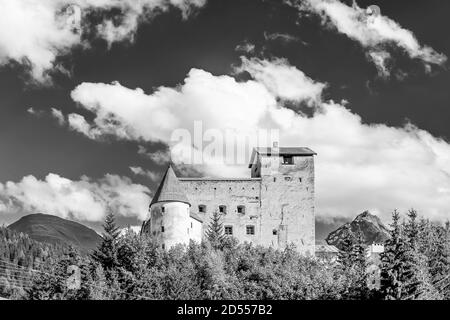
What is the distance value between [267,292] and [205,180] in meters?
22.8

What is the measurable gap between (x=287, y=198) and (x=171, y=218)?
15551 millimetres

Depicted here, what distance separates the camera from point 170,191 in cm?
6744

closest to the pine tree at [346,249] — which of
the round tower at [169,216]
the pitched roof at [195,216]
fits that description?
the pitched roof at [195,216]

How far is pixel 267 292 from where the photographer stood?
176 feet

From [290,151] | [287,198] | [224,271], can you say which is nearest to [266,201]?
[287,198]

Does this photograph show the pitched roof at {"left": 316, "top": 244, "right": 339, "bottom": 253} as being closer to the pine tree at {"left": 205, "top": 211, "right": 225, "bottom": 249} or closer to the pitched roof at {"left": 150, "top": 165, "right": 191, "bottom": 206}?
the pine tree at {"left": 205, "top": 211, "right": 225, "bottom": 249}

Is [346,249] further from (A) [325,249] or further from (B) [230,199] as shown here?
(B) [230,199]

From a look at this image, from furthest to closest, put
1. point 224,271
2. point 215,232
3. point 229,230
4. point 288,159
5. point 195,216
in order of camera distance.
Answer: point 288,159, point 229,230, point 215,232, point 195,216, point 224,271

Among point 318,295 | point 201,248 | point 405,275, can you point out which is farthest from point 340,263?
point 405,275

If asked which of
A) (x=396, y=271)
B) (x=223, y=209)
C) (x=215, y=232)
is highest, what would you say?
(x=223, y=209)

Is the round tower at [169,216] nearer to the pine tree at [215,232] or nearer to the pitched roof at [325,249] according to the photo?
the pine tree at [215,232]

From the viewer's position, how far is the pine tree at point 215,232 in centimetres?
6712
